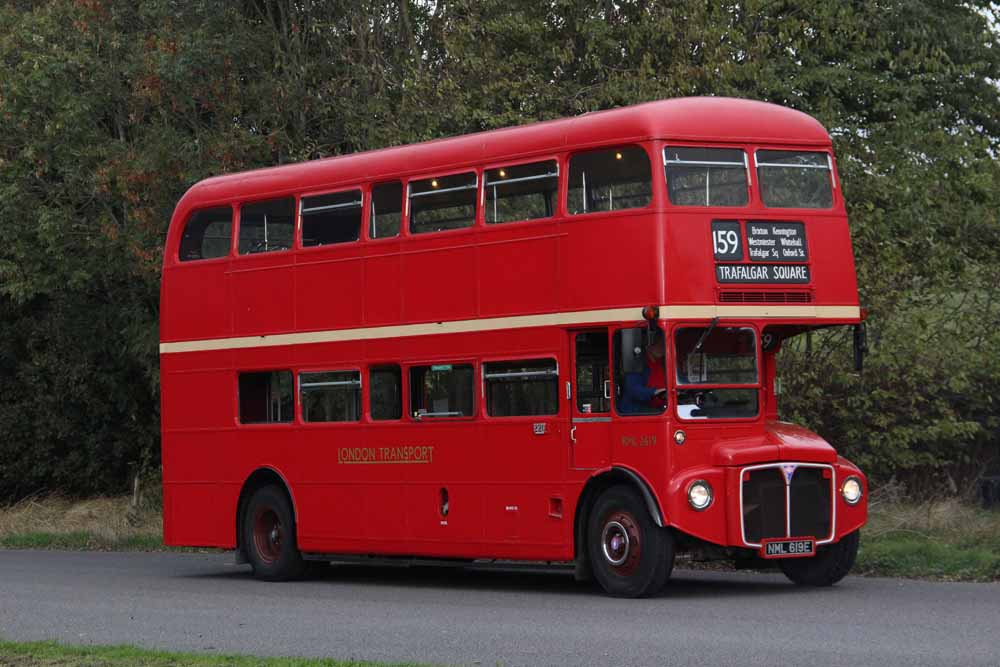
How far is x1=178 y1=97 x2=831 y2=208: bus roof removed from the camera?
1634 cm

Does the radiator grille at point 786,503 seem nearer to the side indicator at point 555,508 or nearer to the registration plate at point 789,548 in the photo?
the registration plate at point 789,548

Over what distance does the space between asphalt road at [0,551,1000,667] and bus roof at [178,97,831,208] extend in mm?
4124

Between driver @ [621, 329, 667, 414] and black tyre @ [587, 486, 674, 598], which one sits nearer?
→ black tyre @ [587, 486, 674, 598]

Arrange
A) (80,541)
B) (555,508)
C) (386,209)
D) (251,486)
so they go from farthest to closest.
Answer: (80,541)
(251,486)
(386,209)
(555,508)

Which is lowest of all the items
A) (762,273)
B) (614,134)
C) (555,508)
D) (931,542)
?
(931,542)

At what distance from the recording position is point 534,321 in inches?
677

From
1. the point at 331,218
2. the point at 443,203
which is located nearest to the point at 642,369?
the point at 443,203

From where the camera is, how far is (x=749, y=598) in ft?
52.5

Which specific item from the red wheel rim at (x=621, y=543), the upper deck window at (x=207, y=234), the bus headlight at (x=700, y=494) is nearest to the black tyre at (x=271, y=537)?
the upper deck window at (x=207, y=234)

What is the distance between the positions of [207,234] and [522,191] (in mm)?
5221

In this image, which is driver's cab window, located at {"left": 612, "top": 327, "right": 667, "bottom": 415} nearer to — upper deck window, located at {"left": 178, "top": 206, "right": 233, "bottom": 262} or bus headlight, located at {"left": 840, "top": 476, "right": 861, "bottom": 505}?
bus headlight, located at {"left": 840, "top": 476, "right": 861, "bottom": 505}

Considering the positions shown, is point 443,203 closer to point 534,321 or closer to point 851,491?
point 534,321

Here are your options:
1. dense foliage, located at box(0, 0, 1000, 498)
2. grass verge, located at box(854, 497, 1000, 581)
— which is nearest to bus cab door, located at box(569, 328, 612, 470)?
grass verge, located at box(854, 497, 1000, 581)

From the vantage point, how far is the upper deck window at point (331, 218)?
1927 centimetres
